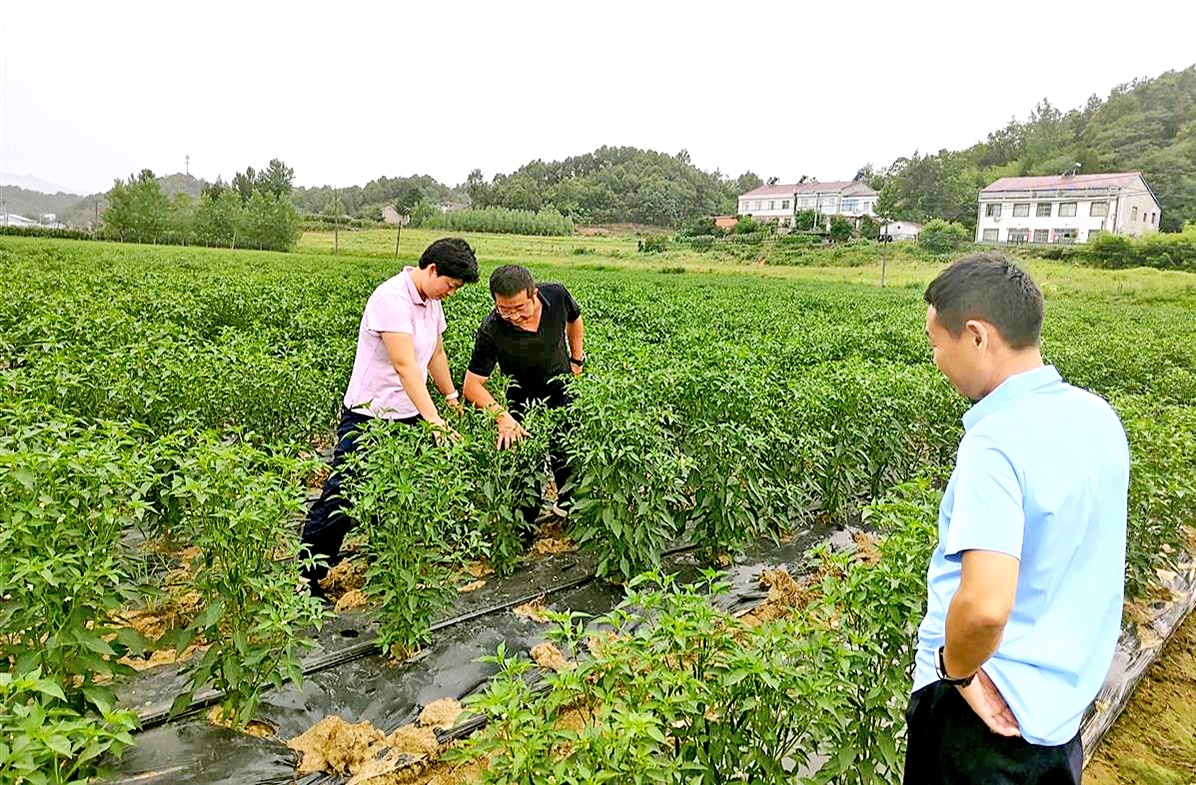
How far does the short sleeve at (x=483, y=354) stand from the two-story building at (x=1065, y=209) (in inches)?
2415

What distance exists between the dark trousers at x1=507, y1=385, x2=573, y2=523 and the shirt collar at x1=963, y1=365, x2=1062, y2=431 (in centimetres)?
341

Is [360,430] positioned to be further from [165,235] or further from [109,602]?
[165,235]

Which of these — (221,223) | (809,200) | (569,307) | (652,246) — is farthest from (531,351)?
(809,200)

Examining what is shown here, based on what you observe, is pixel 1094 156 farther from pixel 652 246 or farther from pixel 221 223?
pixel 221 223

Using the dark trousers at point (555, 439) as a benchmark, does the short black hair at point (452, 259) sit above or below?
Answer: above

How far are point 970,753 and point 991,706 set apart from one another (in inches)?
A: 6.0

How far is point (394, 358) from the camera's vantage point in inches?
166

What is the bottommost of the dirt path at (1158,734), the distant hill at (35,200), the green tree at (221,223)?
the dirt path at (1158,734)

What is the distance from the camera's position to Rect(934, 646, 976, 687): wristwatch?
1.75m

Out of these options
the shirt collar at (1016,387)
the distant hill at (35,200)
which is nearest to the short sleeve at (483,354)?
the shirt collar at (1016,387)

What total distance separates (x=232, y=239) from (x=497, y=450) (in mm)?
58733

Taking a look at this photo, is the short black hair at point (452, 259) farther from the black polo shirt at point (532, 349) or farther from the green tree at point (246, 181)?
the green tree at point (246, 181)

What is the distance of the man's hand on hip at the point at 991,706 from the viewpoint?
176 cm

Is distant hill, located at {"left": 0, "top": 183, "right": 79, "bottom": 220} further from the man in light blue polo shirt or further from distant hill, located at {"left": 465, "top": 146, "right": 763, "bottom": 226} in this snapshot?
the man in light blue polo shirt
